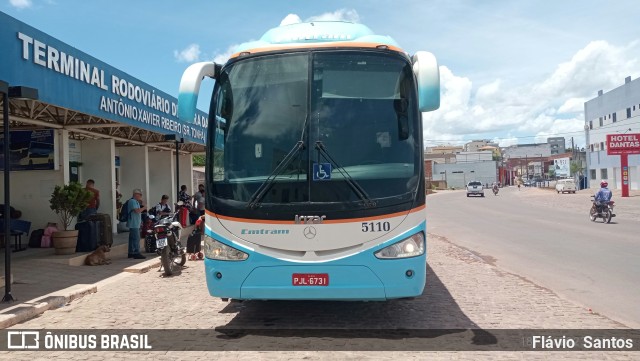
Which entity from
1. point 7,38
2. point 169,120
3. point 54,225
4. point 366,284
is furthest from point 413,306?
point 169,120

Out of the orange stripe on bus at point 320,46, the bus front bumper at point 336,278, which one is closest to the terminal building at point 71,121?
the orange stripe on bus at point 320,46

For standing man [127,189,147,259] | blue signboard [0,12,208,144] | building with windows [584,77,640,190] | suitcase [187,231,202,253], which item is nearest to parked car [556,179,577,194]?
building with windows [584,77,640,190]

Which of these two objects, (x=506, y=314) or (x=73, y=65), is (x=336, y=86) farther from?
(x=73, y=65)

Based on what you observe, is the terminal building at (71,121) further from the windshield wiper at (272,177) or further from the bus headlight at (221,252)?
the windshield wiper at (272,177)

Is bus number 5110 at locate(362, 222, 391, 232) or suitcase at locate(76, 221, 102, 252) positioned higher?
bus number 5110 at locate(362, 222, 391, 232)

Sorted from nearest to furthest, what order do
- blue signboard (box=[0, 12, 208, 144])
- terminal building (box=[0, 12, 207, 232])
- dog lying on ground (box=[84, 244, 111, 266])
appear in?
1. blue signboard (box=[0, 12, 208, 144])
2. terminal building (box=[0, 12, 207, 232])
3. dog lying on ground (box=[84, 244, 111, 266])

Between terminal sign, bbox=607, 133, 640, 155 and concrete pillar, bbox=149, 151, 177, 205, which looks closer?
concrete pillar, bbox=149, 151, 177, 205

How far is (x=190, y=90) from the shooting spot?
5.59 meters

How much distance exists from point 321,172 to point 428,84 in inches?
56.6

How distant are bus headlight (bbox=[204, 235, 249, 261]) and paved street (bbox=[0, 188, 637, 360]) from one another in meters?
0.93

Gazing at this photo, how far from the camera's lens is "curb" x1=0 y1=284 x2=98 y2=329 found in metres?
6.23

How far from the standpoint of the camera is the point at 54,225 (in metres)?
12.0

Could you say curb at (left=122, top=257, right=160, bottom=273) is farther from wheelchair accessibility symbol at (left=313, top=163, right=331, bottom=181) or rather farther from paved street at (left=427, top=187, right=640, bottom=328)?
paved street at (left=427, top=187, right=640, bottom=328)

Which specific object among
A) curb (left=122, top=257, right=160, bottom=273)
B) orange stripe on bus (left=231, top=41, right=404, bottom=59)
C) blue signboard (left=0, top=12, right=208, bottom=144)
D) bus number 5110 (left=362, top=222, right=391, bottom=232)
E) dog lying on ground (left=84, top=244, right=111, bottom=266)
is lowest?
curb (left=122, top=257, right=160, bottom=273)
